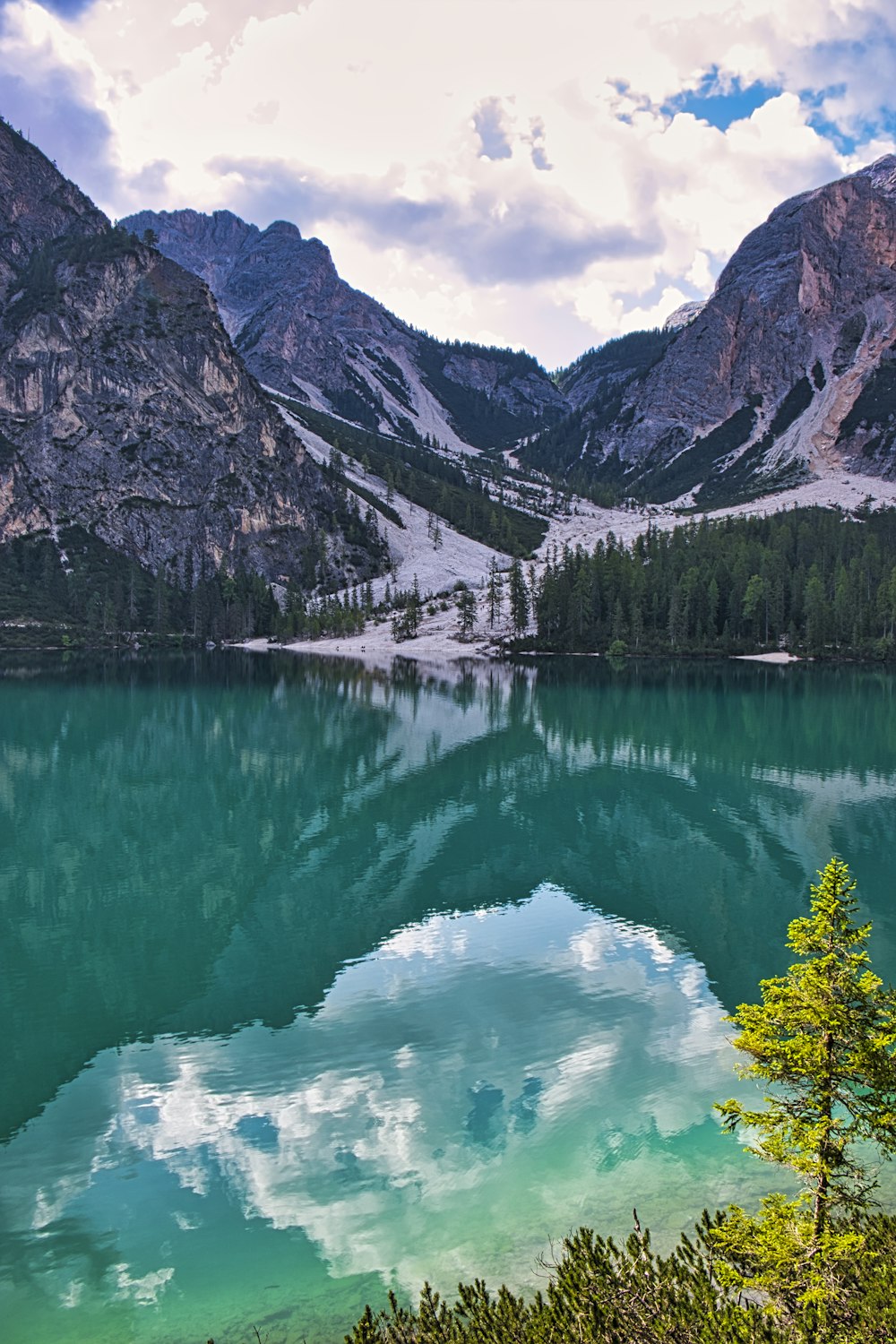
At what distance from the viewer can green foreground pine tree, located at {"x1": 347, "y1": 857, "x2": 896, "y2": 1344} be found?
24.3 feet

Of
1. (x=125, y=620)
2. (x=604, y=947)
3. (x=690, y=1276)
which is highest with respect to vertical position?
(x=125, y=620)

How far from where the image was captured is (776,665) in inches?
4995

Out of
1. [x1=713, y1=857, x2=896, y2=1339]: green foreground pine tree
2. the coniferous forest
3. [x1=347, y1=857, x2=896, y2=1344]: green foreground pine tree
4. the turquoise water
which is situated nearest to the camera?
[x1=347, y1=857, x2=896, y2=1344]: green foreground pine tree

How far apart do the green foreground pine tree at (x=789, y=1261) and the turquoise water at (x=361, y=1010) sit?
224 cm

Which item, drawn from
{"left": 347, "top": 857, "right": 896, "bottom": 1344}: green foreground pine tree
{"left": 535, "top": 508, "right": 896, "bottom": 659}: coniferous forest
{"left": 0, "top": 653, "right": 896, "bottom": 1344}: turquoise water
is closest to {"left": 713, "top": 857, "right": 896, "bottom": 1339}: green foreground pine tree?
{"left": 347, "top": 857, "right": 896, "bottom": 1344}: green foreground pine tree

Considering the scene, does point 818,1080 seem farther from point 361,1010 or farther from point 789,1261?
point 361,1010

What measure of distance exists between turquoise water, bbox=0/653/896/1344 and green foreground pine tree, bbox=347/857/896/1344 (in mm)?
2236

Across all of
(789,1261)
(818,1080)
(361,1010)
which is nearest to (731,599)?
(361,1010)

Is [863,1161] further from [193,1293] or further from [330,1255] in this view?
[193,1293]

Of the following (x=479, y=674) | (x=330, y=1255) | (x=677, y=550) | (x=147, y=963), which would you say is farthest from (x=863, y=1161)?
(x=677, y=550)

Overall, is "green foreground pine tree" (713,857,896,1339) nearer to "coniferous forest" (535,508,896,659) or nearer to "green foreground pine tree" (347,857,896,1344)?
"green foreground pine tree" (347,857,896,1344)

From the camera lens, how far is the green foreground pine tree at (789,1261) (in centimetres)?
742

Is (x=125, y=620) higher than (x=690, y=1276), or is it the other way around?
(x=125, y=620)

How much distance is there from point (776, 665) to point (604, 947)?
4525 inches
